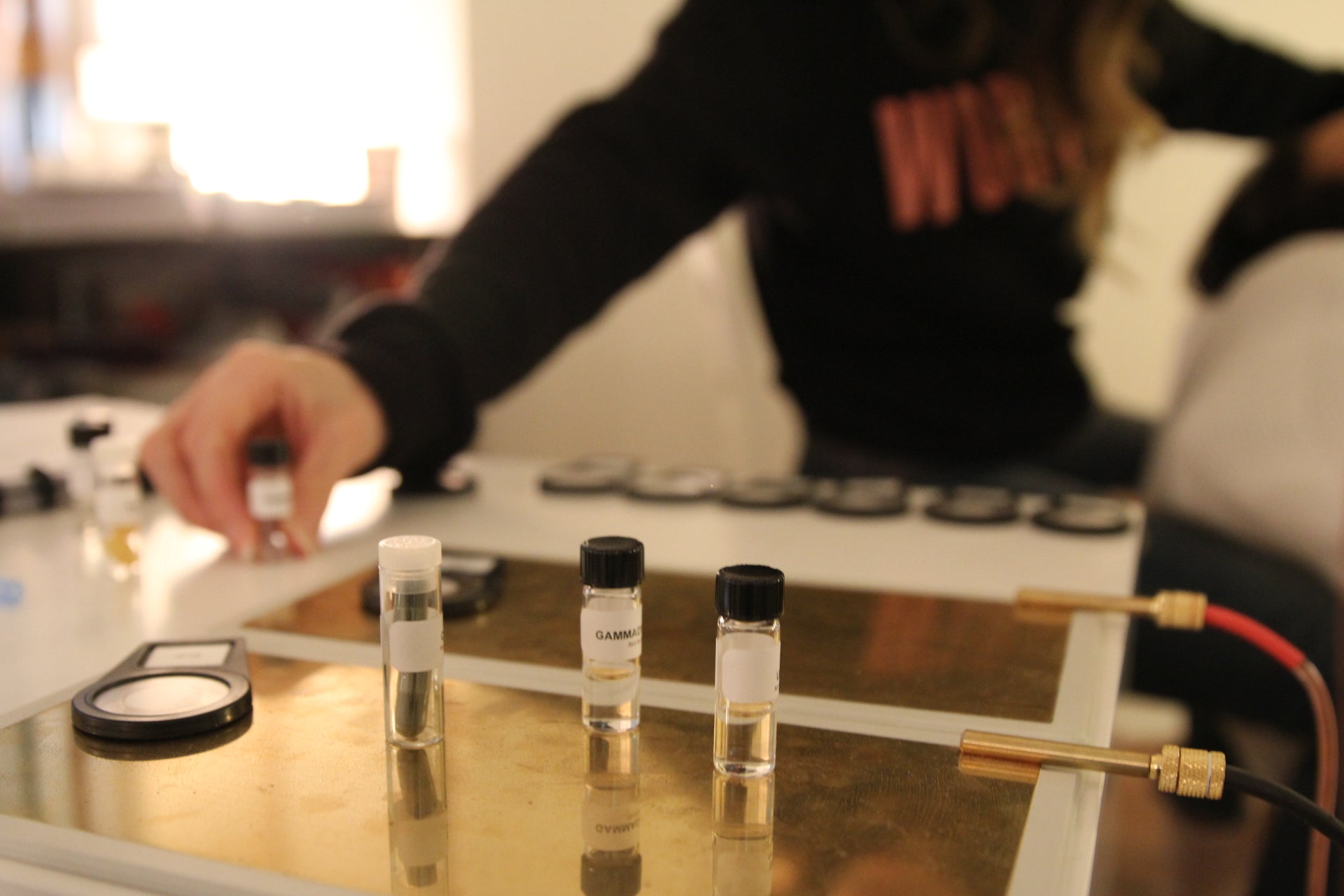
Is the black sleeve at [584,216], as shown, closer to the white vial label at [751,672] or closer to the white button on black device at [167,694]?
the white button on black device at [167,694]

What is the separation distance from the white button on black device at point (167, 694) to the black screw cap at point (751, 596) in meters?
0.22

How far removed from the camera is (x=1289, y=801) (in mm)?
433

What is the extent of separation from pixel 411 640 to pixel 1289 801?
347mm

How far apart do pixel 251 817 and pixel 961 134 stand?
3.75ft

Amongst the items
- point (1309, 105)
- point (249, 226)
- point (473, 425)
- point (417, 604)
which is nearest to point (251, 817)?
point (417, 604)

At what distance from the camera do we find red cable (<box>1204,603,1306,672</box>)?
0.59 m

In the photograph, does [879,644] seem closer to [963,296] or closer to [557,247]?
[557,247]

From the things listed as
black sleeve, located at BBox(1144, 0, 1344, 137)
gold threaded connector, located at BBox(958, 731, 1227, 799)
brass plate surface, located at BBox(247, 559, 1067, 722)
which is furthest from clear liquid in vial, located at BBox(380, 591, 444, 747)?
black sleeve, located at BBox(1144, 0, 1344, 137)

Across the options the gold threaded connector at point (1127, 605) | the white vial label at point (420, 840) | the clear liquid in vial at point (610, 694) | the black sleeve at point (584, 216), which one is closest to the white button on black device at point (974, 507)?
the gold threaded connector at point (1127, 605)

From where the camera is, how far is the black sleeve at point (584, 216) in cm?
91

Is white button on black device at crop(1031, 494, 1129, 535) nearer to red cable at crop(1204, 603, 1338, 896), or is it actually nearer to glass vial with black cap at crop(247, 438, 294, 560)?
red cable at crop(1204, 603, 1338, 896)

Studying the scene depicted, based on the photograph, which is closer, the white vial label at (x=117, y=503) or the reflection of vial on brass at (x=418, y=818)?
the reflection of vial on brass at (x=418, y=818)

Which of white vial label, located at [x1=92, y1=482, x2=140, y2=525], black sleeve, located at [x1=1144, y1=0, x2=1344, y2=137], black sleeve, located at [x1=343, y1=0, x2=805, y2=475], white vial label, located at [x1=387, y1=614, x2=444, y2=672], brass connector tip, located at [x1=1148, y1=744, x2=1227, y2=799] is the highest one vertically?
black sleeve, located at [x1=1144, y1=0, x2=1344, y2=137]

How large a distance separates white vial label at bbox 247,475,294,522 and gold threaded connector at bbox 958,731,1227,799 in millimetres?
498
